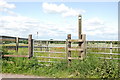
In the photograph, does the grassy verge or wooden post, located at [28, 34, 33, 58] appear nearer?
the grassy verge

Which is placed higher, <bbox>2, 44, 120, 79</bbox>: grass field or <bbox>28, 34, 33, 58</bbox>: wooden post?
<bbox>28, 34, 33, 58</bbox>: wooden post

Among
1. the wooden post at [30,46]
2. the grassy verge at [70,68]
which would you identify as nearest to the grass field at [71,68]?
the grassy verge at [70,68]

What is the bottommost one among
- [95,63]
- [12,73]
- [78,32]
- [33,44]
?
[12,73]

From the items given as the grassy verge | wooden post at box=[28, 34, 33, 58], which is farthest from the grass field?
wooden post at box=[28, 34, 33, 58]

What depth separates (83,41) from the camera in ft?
31.5

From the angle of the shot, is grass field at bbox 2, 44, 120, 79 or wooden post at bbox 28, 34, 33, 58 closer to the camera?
grass field at bbox 2, 44, 120, 79

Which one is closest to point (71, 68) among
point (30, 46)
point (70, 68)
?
point (70, 68)

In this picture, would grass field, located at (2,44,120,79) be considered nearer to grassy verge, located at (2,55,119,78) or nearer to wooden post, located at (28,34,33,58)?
grassy verge, located at (2,55,119,78)

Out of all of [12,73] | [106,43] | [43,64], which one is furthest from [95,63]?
[12,73]

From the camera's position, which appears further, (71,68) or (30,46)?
(30,46)

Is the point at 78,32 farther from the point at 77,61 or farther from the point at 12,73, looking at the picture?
the point at 12,73

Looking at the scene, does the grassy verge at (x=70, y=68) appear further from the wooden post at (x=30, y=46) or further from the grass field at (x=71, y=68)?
the wooden post at (x=30, y=46)

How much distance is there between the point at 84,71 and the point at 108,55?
308cm

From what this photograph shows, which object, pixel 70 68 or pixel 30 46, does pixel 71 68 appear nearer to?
pixel 70 68
